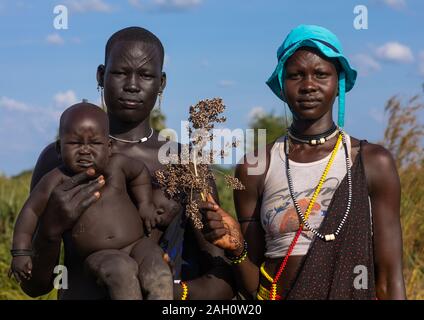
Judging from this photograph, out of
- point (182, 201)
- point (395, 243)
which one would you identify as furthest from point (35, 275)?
point (395, 243)

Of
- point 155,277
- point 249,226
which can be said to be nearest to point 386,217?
point 249,226

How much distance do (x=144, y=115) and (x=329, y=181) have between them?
3.09 ft

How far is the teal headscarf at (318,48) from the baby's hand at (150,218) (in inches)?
32.3

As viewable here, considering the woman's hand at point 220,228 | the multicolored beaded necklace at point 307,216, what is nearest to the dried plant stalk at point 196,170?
the woman's hand at point 220,228

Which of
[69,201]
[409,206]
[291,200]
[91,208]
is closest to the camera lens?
[69,201]

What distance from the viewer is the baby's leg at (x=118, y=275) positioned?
2945 mm

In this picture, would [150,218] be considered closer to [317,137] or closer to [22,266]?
[22,266]

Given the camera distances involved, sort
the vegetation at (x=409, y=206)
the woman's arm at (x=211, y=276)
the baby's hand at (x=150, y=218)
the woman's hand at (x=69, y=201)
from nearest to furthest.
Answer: the woman's hand at (x=69, y=201)
the baby's hand at (x=150, y=218)
the woman's arm at (x=211, y=276)
the vegetation at (x=409, y=206)

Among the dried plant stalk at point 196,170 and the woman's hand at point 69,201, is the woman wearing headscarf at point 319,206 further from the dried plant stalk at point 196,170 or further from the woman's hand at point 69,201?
the woman's hand at point 69,201

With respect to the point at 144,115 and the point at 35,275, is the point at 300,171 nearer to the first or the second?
the point at 144,115

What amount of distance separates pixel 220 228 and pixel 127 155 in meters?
0.68

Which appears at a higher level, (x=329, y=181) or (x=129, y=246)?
(x=329, y=181)

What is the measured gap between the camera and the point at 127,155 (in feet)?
11.8
